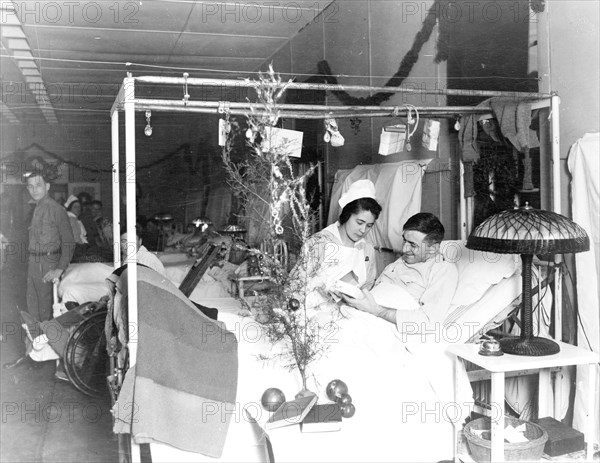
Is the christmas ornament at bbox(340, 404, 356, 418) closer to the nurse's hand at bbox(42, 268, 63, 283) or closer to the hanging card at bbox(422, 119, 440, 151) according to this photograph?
the hanging card at bbox(422, 119, 440, 151)

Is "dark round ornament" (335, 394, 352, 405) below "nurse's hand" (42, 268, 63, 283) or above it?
below

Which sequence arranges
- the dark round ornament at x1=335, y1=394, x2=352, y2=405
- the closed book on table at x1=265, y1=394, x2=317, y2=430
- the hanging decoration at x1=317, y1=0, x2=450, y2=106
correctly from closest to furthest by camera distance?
the closed book on table at x1=265, y1=394, x2=317, y2=430 < the dark round ornament at x1=335, y1=394, x2=352, y2=405 < the hanging decoration at x1=317, y1=0, x2=450, y2=106

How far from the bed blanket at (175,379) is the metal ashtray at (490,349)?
1.24 meters

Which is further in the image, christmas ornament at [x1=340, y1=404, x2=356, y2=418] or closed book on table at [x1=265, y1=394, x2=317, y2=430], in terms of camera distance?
christmas ornament at [x1=340, y1=404, x2=356, y2=418]

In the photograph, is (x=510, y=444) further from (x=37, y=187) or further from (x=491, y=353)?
(x=37, y=187)

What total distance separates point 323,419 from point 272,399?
0.29 metres

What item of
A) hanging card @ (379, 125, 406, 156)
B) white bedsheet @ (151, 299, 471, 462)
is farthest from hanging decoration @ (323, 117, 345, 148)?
white bedsheet @ (151, 299, 471, 462)

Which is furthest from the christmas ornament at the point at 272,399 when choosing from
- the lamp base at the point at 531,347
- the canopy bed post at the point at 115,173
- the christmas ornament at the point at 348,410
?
the canopy bed post at the point at 115,173

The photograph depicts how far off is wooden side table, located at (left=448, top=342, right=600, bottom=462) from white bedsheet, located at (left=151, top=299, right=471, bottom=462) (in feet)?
0.34

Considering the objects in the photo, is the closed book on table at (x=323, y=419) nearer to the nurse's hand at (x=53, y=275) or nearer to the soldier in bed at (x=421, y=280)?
the soldier in bed at (x=421, y=280)

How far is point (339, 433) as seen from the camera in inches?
109

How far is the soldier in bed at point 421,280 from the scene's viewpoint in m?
3.46

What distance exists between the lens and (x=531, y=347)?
297 cm

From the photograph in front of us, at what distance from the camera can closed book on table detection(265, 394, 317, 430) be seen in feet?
8.82
